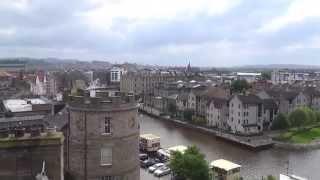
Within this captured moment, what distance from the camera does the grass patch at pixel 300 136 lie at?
152ft

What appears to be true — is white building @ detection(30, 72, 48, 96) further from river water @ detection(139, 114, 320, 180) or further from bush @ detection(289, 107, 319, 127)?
bush @ detection(289, 107, 319, 127)

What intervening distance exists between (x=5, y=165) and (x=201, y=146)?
36.9 metres

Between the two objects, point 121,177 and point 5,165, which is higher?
point 5,165

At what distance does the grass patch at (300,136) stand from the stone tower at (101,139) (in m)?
35.6

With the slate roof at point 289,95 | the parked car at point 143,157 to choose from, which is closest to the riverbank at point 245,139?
the parked car at point 143,157

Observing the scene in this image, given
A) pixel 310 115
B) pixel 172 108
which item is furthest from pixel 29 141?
pixel 172 108

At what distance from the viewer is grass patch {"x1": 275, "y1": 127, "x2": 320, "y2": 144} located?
152ft

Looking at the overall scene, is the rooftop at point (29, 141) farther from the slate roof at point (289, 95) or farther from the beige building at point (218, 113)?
the slate roof at point (289, 95)

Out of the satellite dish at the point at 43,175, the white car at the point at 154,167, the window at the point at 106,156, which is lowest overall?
the white car at the point at 154,167

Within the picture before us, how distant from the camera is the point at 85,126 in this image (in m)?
13.7

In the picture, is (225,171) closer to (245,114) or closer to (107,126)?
(107,126)

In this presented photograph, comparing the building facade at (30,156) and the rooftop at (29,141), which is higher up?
the rooftop at (29,141)

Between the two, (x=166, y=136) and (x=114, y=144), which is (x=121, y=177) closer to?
(x=114, y=144)

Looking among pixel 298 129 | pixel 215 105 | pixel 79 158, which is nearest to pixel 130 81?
pixel 215 105
